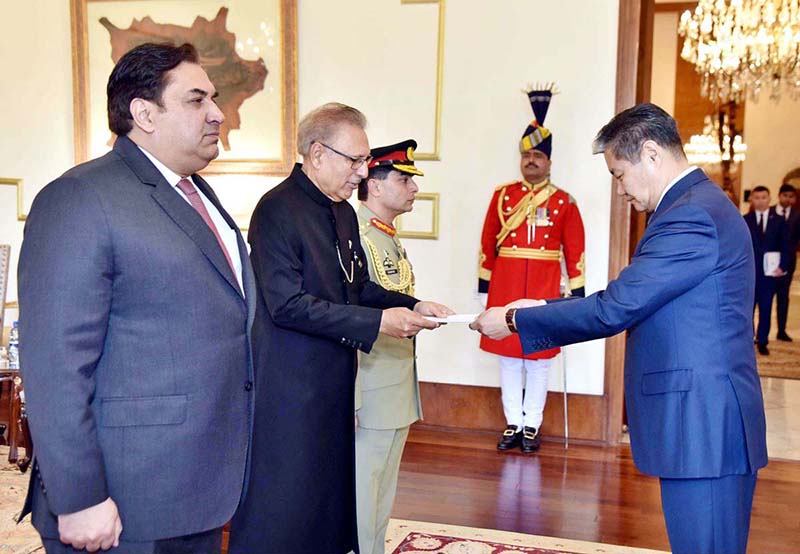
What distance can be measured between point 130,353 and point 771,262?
8.57 m

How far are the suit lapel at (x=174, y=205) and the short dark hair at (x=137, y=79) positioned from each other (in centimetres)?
6

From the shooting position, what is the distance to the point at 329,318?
7.32 ft

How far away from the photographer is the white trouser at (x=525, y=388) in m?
4.61

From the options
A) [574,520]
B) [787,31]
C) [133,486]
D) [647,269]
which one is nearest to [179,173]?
[133,486]

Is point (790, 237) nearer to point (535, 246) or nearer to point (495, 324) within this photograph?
point (535, 246)

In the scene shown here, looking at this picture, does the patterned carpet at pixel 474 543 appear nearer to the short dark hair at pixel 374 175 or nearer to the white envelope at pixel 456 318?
the white envelope at pixel 456 318

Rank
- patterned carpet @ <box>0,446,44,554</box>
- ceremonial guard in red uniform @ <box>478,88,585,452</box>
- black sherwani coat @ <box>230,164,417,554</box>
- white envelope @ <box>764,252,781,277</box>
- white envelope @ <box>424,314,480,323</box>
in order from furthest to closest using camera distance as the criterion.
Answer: white envelope @ <box>764,252,781,277</box> < ceremonial guard in red uniform @ <box>478,88,585,452</box> < patterned carpet @ <box>0,446,44,554</box> < white envelope @ <box>424,314,480,323</box> < black sherwani coat @ <box>230,164,417,554</box>

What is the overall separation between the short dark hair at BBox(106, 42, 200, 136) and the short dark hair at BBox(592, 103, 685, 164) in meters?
1.19

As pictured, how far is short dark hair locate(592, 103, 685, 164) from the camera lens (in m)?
2.06

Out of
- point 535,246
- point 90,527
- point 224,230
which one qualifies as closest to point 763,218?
point 535,246

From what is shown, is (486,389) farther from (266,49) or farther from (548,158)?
(266,49)

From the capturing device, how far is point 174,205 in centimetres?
157

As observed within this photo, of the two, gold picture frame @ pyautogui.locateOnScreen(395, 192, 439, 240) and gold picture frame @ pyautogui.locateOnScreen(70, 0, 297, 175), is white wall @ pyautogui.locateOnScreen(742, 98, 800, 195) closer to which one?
gold picture frame @ pyautogui.locateOnScreen(395, 192, 439, 240)

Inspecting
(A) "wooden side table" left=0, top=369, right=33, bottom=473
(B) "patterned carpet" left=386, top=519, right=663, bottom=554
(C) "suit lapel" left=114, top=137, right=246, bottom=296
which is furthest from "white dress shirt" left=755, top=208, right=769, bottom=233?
(C) "suit lapel" left=114, top=137, right=246, bottom=296
